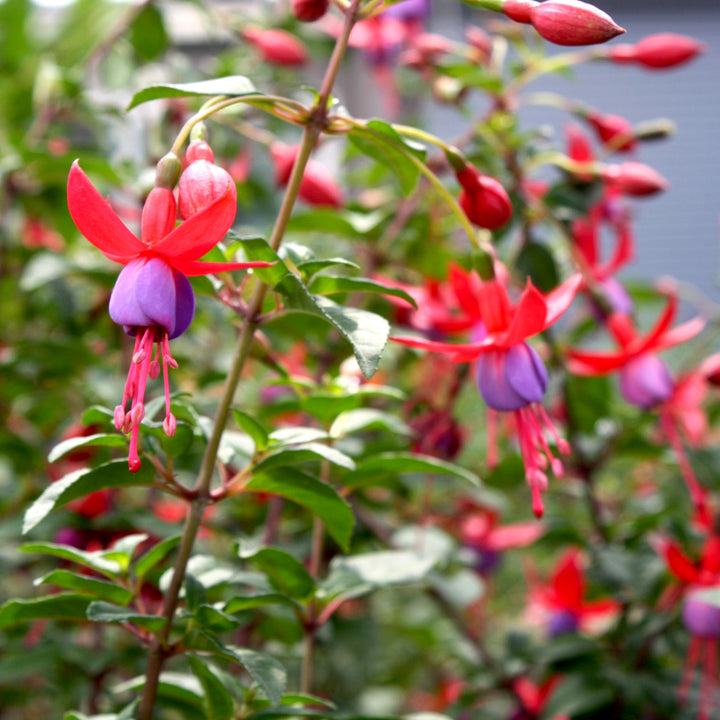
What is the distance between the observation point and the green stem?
0.48 m

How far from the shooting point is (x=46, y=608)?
19.8 inches

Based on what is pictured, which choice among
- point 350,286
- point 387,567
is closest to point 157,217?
point 350,286

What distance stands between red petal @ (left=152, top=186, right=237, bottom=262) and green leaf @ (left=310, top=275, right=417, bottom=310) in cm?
12

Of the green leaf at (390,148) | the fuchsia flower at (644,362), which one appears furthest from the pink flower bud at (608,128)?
the green leaf at (390,148)

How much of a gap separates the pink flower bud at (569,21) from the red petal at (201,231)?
0.22m

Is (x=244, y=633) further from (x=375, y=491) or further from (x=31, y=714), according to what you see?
(x=31, y=714)

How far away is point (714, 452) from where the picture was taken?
0.97 metres

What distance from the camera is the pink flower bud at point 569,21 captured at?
1.50 ft

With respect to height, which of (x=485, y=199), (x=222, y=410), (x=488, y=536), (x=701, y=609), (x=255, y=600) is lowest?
(x=488, y=536)

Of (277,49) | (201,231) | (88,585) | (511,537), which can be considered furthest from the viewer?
(511,537)

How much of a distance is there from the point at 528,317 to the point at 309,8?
26 cm

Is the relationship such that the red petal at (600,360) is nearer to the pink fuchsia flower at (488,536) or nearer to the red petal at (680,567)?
the red petal at (680,567)

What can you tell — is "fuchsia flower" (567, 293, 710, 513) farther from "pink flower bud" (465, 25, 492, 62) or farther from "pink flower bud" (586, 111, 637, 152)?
"pink flower bud" (465, 25, 492, 62)

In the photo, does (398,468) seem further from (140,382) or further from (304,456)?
(140,382)
